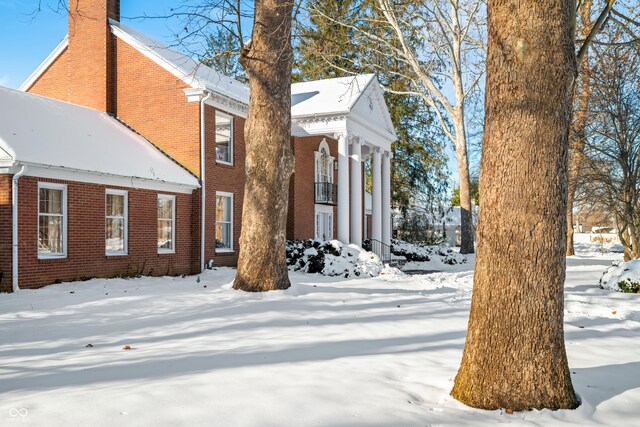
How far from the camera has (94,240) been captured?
537 inches

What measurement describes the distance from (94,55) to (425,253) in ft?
58.1

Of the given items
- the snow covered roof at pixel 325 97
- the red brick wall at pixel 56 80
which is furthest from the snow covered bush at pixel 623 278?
the red brick wall at pixel 56 80

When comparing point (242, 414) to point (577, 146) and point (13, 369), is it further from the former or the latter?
point (577, 146)

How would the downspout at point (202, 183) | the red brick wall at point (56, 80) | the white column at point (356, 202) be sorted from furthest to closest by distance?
the white column at point (356, 202) → the red brick wall at point (56, 80) → the downspout at point (202, 183)

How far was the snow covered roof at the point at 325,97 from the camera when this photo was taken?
20781mm

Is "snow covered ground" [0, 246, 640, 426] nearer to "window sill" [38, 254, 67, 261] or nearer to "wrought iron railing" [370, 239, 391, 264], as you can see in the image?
"window sill" [38, 254, 67, 261]

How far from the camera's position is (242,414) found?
369 cm

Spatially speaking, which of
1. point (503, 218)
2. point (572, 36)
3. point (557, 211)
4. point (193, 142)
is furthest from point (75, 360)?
point (193, 142)

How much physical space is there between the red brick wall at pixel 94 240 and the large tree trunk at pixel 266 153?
15.3 feet

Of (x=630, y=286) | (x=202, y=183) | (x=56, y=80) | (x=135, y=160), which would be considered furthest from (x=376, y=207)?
(x=56, y=80)

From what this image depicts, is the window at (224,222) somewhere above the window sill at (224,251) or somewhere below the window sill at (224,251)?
above

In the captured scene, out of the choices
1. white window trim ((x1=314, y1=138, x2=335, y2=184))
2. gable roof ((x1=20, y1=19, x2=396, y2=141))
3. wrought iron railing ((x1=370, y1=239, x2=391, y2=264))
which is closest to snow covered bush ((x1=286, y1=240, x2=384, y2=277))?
gable roof ((x1=20, y1=19, x2=396, y2=141))

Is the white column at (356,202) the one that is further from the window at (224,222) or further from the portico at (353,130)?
the window at (224,222)

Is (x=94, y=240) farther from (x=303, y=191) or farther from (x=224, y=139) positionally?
(x=303, y=191)
